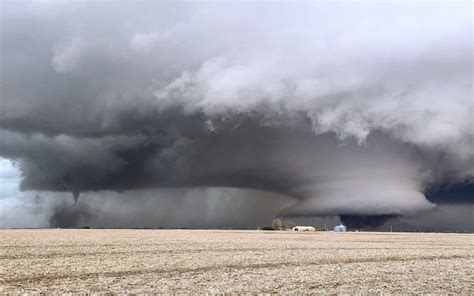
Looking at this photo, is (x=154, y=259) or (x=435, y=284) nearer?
(x=435, y=284)

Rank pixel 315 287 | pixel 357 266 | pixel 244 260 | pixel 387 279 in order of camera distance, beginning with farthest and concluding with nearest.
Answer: pixel 244 260, pixel 357 266, pixel 387 279, pixel 315 287

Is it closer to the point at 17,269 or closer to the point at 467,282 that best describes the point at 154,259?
the point at 17,269

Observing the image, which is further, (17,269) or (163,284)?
(17,269)

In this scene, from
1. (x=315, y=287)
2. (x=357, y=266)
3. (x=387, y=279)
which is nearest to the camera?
(x=315, y=287)

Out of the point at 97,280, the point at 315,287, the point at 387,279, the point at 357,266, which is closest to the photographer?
the point at 315,287

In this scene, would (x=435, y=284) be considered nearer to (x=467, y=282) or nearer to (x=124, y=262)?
(x=467, y=282)

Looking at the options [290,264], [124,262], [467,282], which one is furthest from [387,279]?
[124,262]

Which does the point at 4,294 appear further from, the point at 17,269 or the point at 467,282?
the point at 467,282

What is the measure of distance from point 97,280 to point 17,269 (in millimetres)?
9069

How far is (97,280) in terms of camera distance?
2775 centimetres

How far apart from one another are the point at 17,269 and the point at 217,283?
15777 mm

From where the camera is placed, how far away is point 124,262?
38219 mm

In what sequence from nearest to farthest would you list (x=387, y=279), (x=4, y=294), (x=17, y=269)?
(x=4, y=294)
(x=387, y=279)
(x=17, y=269)

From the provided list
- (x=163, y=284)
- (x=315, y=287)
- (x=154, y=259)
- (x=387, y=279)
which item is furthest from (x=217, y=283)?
(x=154, y=259)
